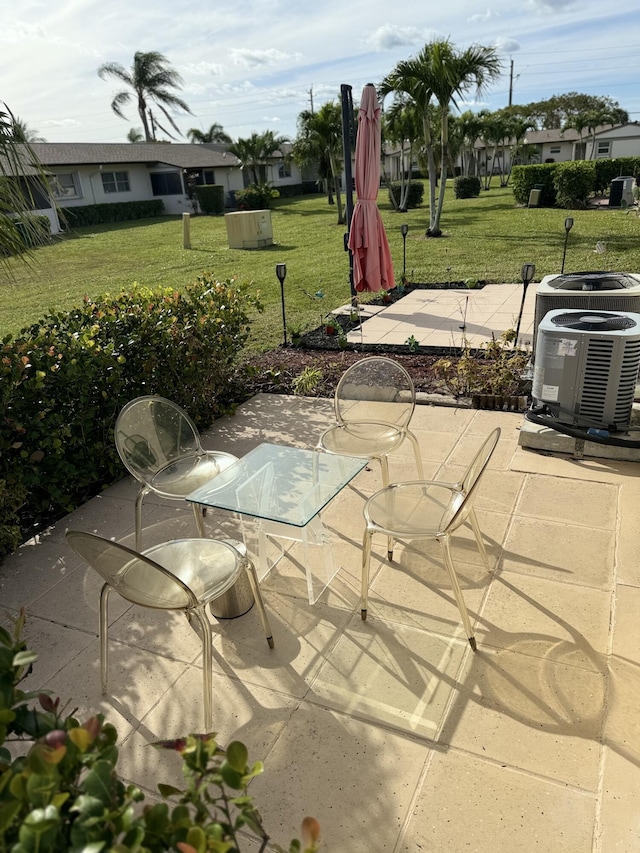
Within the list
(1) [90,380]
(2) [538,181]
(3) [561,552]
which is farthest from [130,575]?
(2) [538,181]

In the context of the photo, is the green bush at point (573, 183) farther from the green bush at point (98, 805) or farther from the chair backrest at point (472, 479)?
the green bush at point (98, 805)

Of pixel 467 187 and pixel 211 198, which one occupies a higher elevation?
pixel 211 198

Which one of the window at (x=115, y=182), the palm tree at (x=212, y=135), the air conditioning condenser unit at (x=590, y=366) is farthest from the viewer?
the palm tree at (x=212, y=135)

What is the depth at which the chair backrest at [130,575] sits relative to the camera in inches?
81.4

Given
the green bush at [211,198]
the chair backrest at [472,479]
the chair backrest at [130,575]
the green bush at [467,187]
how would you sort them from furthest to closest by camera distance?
the green bush at [211,198]
the green bush at [467,187]
the chair backrest at [472,479]
the chair backrest at [130,575]

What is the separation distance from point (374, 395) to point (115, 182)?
100ft

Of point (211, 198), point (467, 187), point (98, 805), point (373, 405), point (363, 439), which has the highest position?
point (98, 805)

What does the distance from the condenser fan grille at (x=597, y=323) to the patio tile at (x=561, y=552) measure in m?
1.44

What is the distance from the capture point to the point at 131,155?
30594 millimetres

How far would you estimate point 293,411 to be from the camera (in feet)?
17.6

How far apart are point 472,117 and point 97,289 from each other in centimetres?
2261

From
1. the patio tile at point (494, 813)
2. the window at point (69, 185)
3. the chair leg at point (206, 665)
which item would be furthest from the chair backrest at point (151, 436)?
the window at point (69, 185)

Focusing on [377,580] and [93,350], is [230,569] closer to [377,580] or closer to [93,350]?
[377,580]

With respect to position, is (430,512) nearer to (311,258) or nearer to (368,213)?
(368,213)
